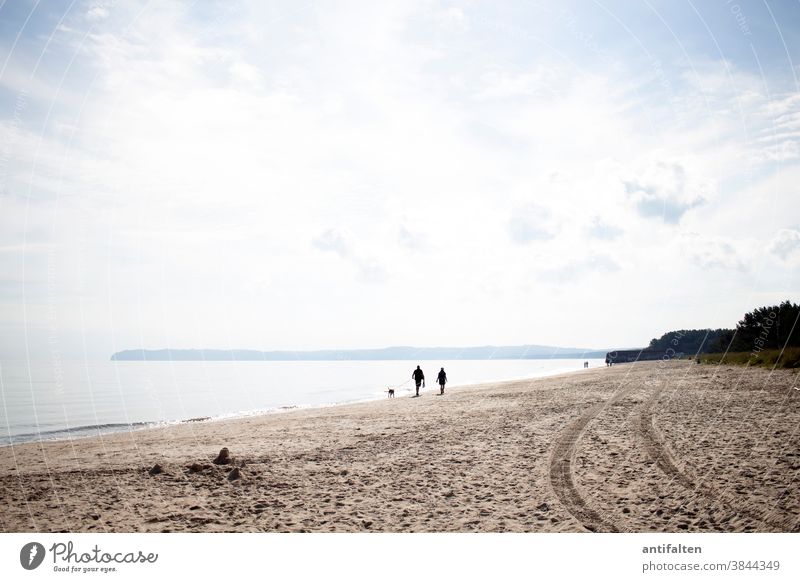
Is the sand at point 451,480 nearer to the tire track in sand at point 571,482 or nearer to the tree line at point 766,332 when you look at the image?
the tire track in sand at point 571,482

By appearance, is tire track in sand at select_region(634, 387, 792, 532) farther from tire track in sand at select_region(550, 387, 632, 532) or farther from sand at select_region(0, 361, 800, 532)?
tire track in sand at select_region(550, 387, 632, 532)

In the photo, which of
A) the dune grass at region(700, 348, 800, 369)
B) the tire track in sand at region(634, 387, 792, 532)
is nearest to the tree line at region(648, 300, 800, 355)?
the dune grass at region(700, 348, 800, 369)

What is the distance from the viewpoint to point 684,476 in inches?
349

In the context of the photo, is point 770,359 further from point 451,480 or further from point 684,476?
point 451,480

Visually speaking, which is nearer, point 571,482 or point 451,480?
point 571,482

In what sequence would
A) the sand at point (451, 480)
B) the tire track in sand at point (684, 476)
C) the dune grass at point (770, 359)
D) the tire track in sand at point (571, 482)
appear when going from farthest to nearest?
the dune grass at point (770, 359) → the sand at point (451, 480) → the tire track in sand at point (571, 482) → the tire track in sand at point (684, 476)

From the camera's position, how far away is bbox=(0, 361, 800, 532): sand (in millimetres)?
7367

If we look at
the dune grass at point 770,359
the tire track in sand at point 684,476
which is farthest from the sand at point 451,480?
the dune grass at point 770,359

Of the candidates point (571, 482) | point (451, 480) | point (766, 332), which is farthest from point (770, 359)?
point (451, 480)

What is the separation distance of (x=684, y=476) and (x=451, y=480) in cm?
424

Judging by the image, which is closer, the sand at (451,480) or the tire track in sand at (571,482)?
the tire track in sand at (571,482)

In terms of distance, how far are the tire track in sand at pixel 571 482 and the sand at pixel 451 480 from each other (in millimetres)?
39

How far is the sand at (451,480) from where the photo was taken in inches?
290
